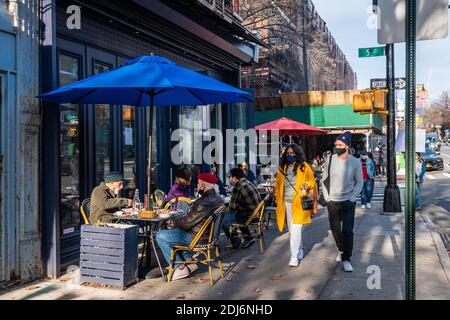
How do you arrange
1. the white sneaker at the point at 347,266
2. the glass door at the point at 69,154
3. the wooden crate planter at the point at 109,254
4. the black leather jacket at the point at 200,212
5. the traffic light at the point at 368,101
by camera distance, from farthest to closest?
the traffic light at the point at 368,101, the glass door at the point at 69,154, the white sneaker at the point at 347,266, the black leather jacket at the point at 200,212, the wooden crate planter at the point at 109,254

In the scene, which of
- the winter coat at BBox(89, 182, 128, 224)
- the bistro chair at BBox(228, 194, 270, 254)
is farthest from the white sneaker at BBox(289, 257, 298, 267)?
the winter coat at BBox(89, 182, 128, 224)

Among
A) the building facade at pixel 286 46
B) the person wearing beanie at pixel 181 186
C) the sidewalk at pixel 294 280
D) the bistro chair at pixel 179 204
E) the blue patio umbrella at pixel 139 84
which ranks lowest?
the sidewalk at pixel 294 280

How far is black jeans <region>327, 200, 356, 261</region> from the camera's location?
21.2 feet

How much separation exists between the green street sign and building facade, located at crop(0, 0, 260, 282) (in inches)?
133

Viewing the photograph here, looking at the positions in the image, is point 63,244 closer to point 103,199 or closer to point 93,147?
point 103,199

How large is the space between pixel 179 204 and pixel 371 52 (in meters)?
6.87

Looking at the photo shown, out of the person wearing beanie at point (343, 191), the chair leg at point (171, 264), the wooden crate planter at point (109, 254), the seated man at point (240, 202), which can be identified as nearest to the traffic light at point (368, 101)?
the seated man at point (240, 202)

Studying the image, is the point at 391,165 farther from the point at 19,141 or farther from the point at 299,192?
the point at 19,141

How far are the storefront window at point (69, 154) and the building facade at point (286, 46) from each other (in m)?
13.4

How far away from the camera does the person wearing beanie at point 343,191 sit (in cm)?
646

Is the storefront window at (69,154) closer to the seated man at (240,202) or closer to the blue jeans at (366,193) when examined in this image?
the seated man at (240,202)

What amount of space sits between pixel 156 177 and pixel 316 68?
3125 centimetres

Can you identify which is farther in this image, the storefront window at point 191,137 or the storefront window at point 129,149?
the storefront window at point 191,137

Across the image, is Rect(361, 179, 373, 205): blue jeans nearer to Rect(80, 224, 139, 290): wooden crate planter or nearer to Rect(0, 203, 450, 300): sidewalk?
Rect(0, 203, 450, 300): sidewalk
